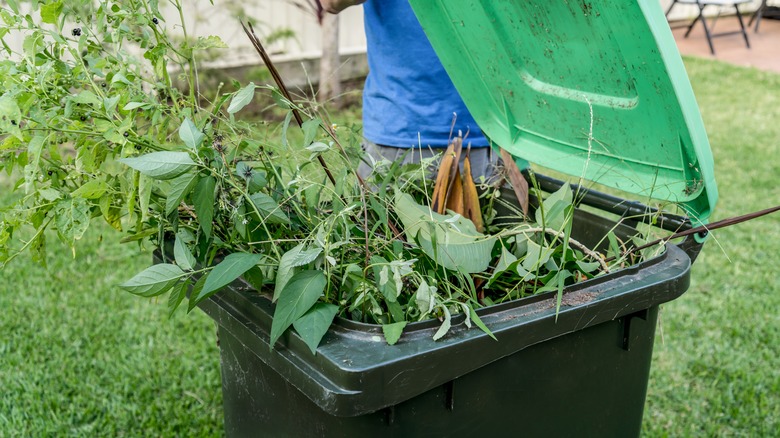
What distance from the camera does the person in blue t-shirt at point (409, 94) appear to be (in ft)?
7.42

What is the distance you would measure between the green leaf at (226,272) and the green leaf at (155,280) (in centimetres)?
6

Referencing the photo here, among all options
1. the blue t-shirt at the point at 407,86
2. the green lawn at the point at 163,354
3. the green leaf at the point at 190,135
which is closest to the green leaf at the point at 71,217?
the green leaf at the point at 190,135

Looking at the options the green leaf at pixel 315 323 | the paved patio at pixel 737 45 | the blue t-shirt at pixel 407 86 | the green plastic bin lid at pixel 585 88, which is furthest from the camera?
the paved patio at pixel 737 45

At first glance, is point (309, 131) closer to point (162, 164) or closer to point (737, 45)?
point (162, 164)

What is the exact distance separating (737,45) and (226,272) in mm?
10866

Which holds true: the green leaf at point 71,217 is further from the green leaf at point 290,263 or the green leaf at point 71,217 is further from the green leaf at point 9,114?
the green leaf at point 290,263

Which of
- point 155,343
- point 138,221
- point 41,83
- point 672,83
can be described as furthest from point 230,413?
point 155,343

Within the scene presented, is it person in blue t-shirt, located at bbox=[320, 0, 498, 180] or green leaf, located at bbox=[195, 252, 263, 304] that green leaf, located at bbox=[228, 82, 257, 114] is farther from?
person in blue t-shirt, located at bbox=[320, 0, 498, 180]

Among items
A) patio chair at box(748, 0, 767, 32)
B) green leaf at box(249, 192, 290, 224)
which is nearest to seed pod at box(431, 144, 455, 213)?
green leaf at box(249, 192, 290, 224)

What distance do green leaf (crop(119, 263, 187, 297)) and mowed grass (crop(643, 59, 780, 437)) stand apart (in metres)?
1.04

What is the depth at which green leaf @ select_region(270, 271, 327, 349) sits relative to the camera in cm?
126

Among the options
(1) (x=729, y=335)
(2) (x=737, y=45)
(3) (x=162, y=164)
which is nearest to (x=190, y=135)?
(3) (x=162, y=164)

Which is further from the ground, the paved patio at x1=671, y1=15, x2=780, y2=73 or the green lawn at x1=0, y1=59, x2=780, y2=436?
the green lawn at x1=0, y1=59, x2=780, y2=436

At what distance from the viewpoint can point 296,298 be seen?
1278 mm
